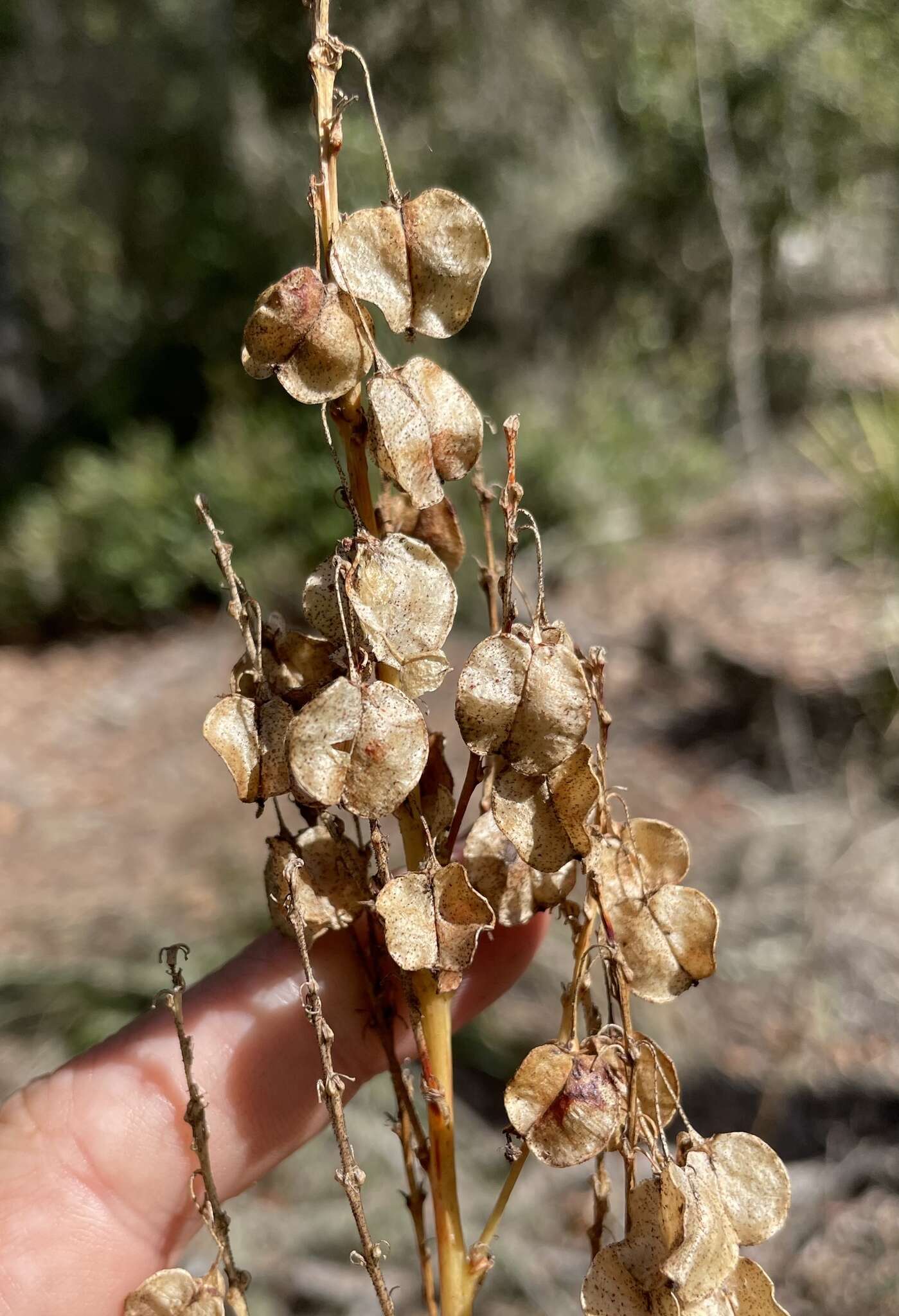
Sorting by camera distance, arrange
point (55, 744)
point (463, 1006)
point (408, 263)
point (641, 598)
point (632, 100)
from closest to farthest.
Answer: point (408, 263)
point (463, 1006)
point (55, 744)
point (641, 598)
point (632, 100)

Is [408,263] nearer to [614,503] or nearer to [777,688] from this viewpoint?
[777,688]

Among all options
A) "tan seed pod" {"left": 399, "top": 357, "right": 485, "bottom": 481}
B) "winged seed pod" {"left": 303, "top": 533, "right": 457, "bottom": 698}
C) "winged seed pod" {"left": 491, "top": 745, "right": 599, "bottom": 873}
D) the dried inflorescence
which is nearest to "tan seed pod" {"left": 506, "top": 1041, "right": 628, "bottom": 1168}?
the dried inflorescence

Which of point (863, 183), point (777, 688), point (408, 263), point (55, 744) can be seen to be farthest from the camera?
point (863, 183)

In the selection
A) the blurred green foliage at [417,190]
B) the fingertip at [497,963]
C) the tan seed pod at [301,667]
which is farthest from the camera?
the blurred green foliage at [417,190]

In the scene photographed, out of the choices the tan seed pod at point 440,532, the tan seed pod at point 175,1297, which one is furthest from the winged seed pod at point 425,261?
the tan seed pod at point 175,1297

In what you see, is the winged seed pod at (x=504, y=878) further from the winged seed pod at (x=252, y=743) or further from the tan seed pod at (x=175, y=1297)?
the tan seed pod at (x=175, y=1297)

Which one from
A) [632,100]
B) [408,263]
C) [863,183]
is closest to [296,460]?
[632,100]
